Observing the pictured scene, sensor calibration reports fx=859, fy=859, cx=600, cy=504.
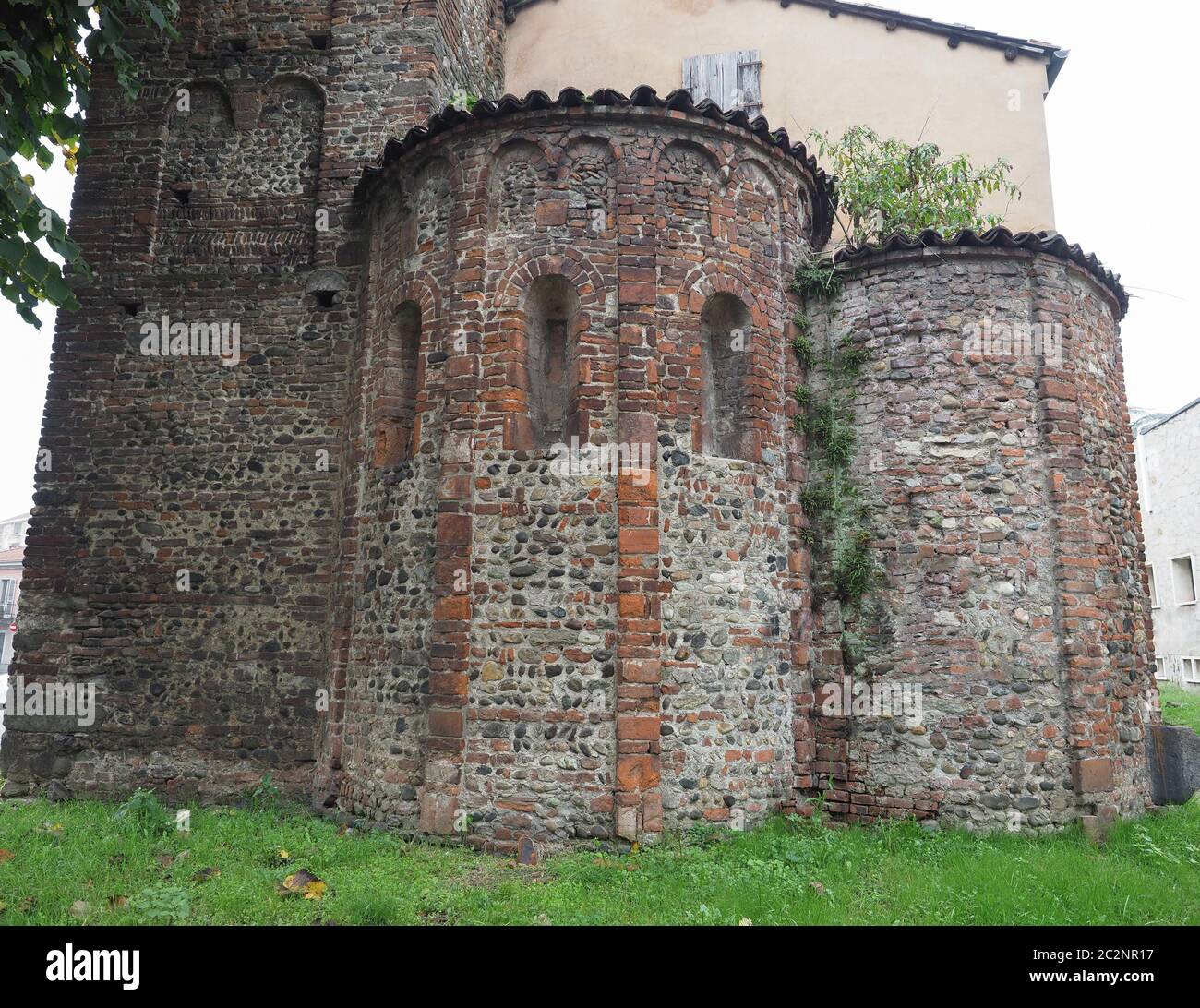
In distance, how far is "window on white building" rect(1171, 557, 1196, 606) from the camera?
70.5 feet

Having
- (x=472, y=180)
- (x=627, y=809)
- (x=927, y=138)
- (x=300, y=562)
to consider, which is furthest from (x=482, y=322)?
(x=927, y=138)

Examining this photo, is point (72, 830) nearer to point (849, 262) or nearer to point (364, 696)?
point (364, 696)

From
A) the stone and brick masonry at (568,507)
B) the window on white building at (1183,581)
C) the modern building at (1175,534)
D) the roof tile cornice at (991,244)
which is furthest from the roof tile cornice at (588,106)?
the window on white building at (1183,581)

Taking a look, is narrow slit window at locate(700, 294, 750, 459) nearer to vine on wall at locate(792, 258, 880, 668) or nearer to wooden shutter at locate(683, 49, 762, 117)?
vine on wall at locate(792, 258, 880, 668)

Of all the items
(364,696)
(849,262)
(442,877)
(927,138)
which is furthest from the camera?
(927,138)

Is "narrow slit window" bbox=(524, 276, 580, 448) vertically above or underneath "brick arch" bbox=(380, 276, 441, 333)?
underneath

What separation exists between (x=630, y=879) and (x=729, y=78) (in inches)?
464

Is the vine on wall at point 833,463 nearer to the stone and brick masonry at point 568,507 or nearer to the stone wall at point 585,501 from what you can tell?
the stone and brick masonry at point 568,507

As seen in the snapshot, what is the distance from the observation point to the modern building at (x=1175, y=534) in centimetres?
2112

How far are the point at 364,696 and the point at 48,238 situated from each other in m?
4.74

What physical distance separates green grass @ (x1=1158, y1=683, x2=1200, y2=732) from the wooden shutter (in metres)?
10.7

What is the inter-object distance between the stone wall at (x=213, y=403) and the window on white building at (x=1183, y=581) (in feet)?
68.9

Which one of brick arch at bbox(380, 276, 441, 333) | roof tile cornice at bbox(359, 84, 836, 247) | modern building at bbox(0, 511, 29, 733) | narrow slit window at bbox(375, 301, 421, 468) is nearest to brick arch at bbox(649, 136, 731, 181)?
roof tile cornice at bbox(359, 84, 836, 247)

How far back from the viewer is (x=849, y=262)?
350 inches
